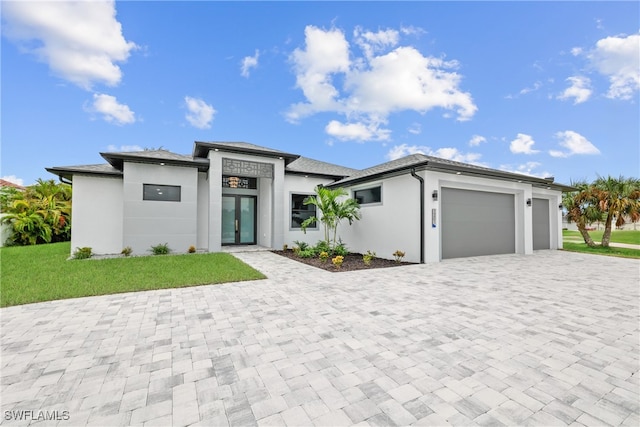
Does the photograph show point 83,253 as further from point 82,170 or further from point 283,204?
point 283,204

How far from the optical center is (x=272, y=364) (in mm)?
2594

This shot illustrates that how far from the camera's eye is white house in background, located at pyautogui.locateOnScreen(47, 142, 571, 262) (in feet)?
30.0

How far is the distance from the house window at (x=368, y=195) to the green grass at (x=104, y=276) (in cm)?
581

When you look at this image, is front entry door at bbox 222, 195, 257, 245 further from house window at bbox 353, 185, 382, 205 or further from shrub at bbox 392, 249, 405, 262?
shrub at bbox 392, 249, 405, 262

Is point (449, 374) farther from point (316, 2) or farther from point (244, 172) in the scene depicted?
point (316, 2)

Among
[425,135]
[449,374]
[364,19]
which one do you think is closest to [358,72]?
[364,19]

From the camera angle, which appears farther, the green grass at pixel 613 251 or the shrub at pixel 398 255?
the green grass at pixel 613 251

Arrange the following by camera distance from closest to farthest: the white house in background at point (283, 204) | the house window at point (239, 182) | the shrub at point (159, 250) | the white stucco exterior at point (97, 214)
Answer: the white house in background at point (283, 204), the shrub at point (159, 250), the white stucco exterior at point (97, 214), the house window at point (239, 182)

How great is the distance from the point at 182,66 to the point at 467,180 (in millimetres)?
14411

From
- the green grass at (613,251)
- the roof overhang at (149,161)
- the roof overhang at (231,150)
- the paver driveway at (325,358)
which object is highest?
the roof overhang at (231,150)

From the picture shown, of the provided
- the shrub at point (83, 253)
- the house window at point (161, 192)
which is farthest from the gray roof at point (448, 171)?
the shrub at point (83, 253)

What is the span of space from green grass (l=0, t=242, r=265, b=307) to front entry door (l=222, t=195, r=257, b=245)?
440cm

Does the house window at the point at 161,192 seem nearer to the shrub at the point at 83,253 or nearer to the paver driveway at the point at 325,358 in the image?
the shrub at the point at 83,253

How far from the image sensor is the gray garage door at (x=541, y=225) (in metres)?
12.9
